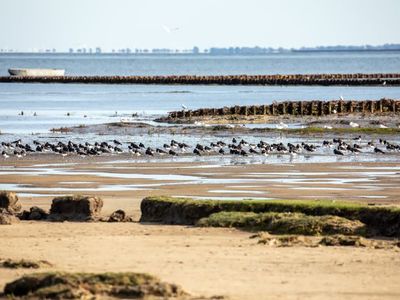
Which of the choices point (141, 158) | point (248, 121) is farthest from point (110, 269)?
point (248, 121)

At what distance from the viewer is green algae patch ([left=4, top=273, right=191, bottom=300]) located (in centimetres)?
1288

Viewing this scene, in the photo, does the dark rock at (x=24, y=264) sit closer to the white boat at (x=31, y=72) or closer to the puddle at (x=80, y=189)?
the puddle at (x=80, y=189)

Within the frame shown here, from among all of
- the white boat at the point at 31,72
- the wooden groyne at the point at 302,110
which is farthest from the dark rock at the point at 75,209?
the white boat at the point at 31,72

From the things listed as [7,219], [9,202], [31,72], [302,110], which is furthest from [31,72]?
[7,219]

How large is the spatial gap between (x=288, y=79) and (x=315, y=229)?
107m

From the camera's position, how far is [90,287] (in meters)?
13.0

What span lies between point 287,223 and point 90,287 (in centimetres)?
614

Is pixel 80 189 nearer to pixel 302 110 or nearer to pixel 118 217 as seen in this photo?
pixel 118 217

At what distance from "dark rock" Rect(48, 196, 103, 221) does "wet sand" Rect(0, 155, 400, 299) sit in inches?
27.5

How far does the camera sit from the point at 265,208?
65.5 ft

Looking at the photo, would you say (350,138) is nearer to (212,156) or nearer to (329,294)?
(212,156)

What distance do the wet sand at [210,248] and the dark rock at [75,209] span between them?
70 centimetres

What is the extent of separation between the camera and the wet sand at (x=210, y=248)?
14.0 metres

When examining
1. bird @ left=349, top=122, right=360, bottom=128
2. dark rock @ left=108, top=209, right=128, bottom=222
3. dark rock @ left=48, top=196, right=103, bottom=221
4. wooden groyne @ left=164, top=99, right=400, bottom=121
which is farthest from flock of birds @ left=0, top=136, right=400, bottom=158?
wooden groyne @ left=164, top=99, right=400, bottom=121
